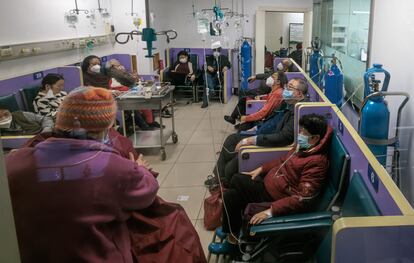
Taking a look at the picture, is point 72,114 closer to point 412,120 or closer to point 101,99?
point 101,99

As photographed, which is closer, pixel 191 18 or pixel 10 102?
pixel 10 102

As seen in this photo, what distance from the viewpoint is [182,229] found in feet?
5.04

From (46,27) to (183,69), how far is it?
314 cm

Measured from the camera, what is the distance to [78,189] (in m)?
1.14

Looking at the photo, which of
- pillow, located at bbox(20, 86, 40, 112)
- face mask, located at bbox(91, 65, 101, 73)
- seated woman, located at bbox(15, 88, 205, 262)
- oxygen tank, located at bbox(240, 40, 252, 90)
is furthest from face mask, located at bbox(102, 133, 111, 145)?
oxygen tank, located at bbox(240, 40, 252, 90)

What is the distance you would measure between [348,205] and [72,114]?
1298 mm

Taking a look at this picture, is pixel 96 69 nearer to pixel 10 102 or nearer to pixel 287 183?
pixel 10 102

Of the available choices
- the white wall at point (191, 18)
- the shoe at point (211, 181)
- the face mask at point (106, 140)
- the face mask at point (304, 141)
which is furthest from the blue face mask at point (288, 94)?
the white wall at point (191, 18)

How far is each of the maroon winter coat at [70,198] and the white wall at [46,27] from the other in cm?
267

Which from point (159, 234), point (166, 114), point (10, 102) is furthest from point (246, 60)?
point (159, 234)

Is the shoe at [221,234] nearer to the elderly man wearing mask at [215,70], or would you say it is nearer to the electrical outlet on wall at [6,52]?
the electrical outlet on wall at [6,52]

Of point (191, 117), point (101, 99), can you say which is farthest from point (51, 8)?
point (101, 99)

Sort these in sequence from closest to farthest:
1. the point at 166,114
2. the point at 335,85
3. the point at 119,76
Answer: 1. the point at 335,85
2. the point at 119,76
3. the point at 166,114

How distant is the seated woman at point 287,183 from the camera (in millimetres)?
2033
